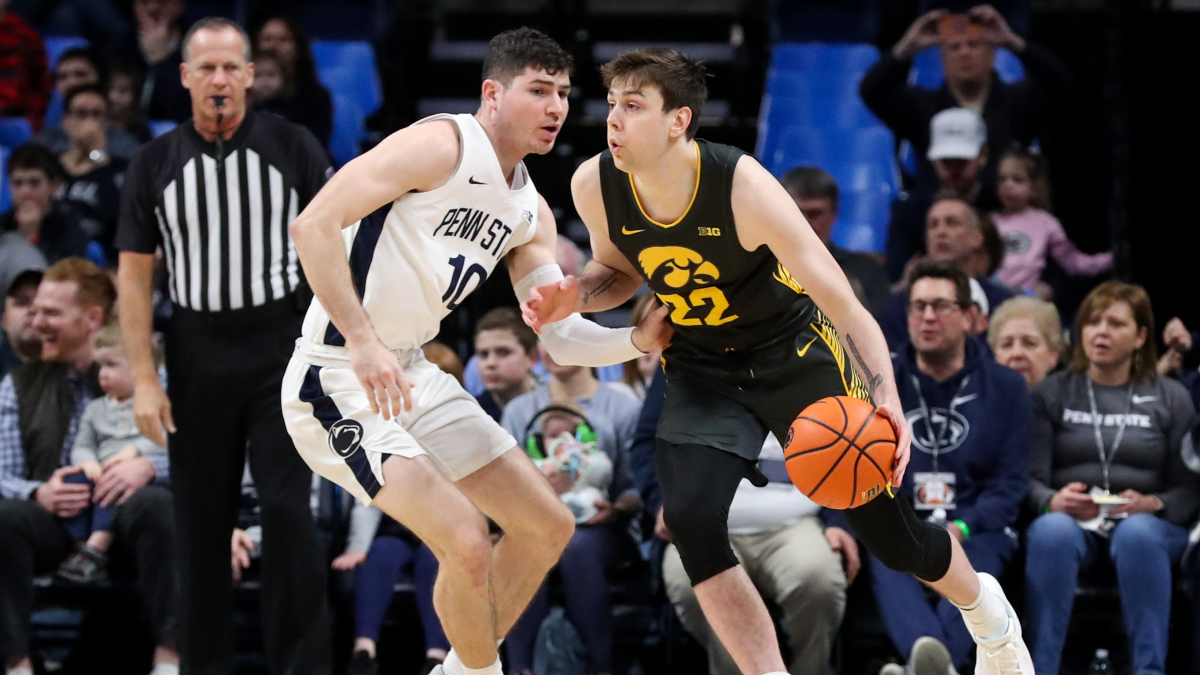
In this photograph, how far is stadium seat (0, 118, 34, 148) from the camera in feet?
27.9

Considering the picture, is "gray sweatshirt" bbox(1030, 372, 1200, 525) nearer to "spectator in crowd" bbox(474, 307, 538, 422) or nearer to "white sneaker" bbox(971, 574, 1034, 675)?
"white sneaker" bbox(971, 574, 1034, 675)

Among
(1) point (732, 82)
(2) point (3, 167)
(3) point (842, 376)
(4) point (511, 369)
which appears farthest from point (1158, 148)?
(2) point (3, 167)

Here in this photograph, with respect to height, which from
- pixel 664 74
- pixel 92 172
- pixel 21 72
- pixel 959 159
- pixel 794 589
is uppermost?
pixel 21 72

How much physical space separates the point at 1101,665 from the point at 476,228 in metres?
2.96

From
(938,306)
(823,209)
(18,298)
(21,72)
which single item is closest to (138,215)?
(18,298)

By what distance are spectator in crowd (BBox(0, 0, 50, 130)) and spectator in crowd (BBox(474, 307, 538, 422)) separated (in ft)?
13.8

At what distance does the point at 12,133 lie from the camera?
27.9 ft

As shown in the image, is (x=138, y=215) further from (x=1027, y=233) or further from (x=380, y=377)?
(x=1027, y=233)

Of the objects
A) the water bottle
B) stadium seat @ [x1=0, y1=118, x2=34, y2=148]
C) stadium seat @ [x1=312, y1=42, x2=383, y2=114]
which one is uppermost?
stadium seat @ [x1=312, y1=42, x2=383, y2=114]

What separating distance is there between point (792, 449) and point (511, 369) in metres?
2.38

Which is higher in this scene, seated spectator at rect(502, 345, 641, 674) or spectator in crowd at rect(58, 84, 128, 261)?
spectator in crowd at rect(58, 84, 128, 261)

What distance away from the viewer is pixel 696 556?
3885 millimetres

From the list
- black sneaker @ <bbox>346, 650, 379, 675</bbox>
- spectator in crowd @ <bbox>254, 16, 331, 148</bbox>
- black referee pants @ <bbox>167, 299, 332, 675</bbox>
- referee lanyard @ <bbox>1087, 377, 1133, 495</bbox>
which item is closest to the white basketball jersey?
black referee pants @ <bbox>167, 299, 332, 675</bbox>

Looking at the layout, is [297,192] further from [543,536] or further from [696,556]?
[696,556]
